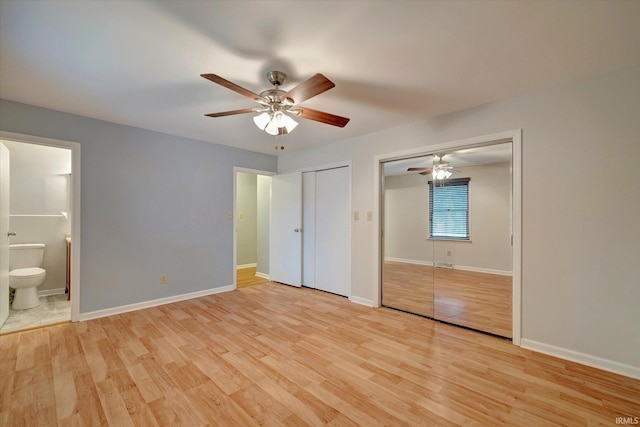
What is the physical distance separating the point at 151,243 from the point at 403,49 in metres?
3.74

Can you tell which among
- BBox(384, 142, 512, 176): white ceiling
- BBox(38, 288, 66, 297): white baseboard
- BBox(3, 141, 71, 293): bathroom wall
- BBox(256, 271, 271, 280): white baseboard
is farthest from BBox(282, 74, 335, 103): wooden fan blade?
BBox(38, 288, 66, 297): white baseboard

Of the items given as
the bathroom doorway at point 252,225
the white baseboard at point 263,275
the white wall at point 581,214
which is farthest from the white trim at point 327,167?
the white baseboard at point 263,275

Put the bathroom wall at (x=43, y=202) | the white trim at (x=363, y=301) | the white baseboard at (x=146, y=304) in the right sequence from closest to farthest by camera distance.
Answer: the white baseboard at (x=146, y=304) < the white trim at (x=363, y=301) < the bathroom wall at (x=43, y=202)

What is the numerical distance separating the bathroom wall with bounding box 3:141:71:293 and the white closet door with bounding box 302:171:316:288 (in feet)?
12.6

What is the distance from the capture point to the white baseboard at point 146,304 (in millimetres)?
3145

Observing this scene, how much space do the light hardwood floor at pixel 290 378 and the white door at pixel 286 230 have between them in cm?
169

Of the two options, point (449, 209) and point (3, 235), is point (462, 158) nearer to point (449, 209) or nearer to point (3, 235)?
point (449, 209)

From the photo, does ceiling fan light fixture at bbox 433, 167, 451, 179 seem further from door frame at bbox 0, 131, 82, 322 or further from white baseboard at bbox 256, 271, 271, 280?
door frame at bbox 0, 131, 82, 322

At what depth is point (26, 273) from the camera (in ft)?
11.2

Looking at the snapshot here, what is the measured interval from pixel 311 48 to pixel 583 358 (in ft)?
10.8

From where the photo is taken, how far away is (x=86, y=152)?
3127 millimetres

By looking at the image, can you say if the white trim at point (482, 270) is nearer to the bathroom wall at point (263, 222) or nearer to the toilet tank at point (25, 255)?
the bathroom wall at point (263, 222)

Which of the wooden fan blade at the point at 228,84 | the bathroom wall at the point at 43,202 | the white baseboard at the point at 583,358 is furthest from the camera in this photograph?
the bathroom wall at the point at 43,202

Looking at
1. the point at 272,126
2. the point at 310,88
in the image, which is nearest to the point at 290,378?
the point at 272,126
